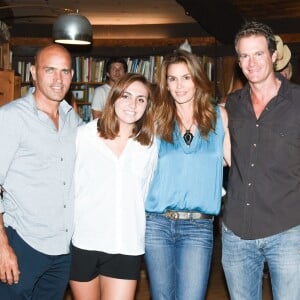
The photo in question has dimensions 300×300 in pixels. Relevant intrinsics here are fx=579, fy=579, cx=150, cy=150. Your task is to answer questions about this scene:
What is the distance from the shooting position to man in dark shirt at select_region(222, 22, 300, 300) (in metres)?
2.71

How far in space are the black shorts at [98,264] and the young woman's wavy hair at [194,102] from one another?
666 millimetres

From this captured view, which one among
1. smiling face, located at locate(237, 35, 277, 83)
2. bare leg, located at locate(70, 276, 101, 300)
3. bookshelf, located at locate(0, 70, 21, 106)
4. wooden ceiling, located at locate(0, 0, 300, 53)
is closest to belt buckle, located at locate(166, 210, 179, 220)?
bare leg, located at locate(70, 276, 101, 300)

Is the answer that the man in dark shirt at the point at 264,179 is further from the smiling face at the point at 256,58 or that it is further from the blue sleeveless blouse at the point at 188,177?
the blue sleeveless blouse at the point at 188,177

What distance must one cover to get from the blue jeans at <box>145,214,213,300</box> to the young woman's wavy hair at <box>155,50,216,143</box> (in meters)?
0.46

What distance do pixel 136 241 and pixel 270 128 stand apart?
87 cm

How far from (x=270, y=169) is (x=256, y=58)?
530mm

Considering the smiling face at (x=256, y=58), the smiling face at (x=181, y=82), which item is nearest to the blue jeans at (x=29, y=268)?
the smiling face at (x=181, y=82)

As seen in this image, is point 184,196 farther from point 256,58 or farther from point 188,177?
point 256,58

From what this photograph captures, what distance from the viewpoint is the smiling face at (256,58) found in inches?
108

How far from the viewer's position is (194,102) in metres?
3.12

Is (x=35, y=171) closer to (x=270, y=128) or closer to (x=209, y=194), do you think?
(x=209, y=194)

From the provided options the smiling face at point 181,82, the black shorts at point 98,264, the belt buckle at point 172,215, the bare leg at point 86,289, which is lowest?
the bare leg at point 86,289

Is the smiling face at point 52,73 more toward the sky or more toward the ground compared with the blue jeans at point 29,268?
more toward the sky

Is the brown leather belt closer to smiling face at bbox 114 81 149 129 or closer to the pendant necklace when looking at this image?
the pendant necklace
